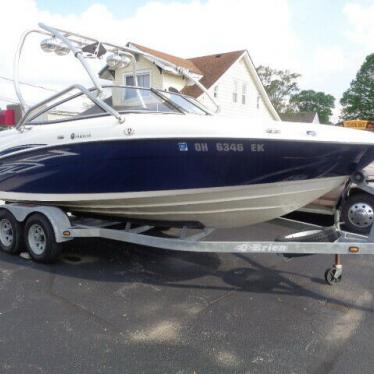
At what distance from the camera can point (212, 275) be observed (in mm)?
4703

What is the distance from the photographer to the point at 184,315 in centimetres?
371

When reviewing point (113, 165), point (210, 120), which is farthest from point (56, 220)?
point (210, 120)

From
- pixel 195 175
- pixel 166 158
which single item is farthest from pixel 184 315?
pixel 166 158

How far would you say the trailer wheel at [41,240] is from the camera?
487 cm

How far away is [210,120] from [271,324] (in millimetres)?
1860

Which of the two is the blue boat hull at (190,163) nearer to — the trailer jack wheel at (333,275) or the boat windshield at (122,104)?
the boat windshield at (122,104)

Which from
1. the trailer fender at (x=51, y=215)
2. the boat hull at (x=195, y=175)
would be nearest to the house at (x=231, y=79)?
the trailer fender at (x=51, y=215)

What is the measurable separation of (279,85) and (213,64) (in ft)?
107

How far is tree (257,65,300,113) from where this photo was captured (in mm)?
50500

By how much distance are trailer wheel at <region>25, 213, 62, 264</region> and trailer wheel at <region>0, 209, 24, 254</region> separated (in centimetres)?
14

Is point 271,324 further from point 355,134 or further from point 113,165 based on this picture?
point 113,165

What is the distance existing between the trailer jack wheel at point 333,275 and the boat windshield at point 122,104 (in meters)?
2.26

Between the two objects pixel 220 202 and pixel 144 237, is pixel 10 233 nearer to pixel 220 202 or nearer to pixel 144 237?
pixel 144 237

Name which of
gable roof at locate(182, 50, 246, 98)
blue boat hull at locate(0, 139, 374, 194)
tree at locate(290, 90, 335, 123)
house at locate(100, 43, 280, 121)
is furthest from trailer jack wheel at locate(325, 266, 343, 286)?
tree at locate(290, 90, 335, 123)
